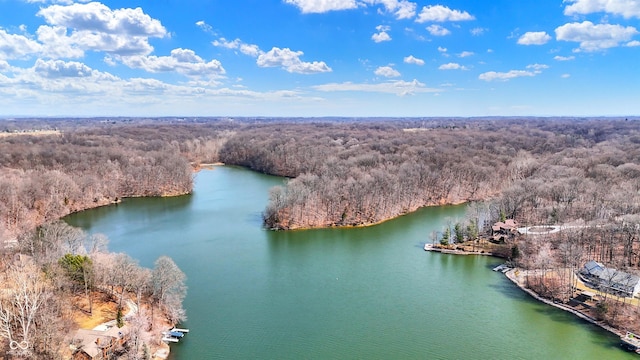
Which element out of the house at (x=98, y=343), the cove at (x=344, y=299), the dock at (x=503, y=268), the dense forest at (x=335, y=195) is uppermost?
the dense forest at (x=335, y=195)

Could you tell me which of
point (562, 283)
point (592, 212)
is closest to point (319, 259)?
point (562, 283)

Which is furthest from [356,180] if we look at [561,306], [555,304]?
[561,306]

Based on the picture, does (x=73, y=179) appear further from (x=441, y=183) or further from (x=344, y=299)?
(x=441, y=183)

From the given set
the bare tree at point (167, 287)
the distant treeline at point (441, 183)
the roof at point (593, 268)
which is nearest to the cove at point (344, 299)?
the bare tree at point (167, 287)

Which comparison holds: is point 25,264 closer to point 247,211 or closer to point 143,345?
point 143,345

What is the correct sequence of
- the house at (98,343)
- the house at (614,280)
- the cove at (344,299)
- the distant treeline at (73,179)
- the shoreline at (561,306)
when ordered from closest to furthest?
the house at (98,343), the cove at (344,299), the shoreline at (561,306), the house at (614,280), the distant treeline at (73,179)

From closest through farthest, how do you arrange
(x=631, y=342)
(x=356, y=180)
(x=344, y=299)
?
1. (x=631, y=342)
2. (x=344, y=299)
3. (x=356, y=180)

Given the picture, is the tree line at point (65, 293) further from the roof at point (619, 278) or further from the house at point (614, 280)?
the roof at point (619, 278)
